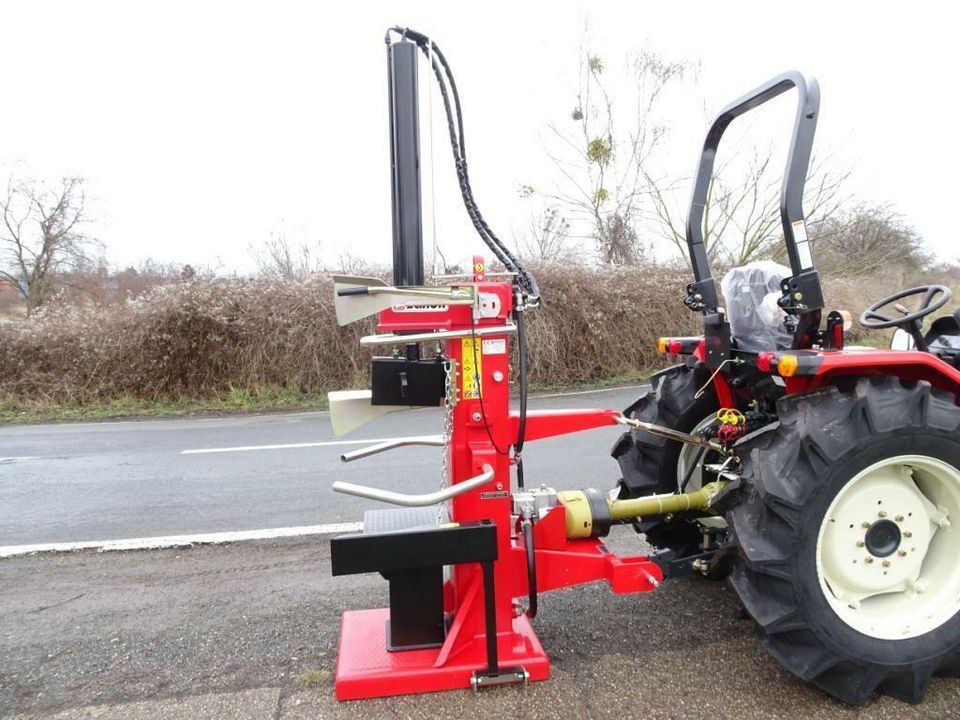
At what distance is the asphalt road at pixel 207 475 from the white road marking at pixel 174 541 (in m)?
0.13

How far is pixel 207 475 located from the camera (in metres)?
6.31

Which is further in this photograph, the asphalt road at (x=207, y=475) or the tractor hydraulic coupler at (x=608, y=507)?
the asphalt road at (x=207, y=475)

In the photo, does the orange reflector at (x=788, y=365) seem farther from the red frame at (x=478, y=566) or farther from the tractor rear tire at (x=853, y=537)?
the red frame at (x=478, y=566)

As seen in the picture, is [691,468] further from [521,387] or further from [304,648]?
[304,648]

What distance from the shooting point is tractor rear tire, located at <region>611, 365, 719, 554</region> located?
132 inches

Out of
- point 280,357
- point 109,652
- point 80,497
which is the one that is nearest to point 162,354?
point 280,357

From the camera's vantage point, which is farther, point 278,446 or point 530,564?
point 278,446

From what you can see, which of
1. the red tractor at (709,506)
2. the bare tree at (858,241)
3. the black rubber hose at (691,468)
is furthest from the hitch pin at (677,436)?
the bare tree at (858,241)

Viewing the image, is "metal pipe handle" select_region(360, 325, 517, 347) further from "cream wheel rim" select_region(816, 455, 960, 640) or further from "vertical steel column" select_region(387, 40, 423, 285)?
"cream wheel rim" select_region(816, 455, 960, 640)

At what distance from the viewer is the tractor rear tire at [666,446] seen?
3.36 m

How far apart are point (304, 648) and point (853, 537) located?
7.30 ft

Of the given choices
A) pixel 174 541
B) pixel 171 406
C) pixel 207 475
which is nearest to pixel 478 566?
pixel 174 541

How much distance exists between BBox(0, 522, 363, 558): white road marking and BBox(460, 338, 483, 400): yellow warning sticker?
214 cm

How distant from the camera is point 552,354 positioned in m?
11.8
